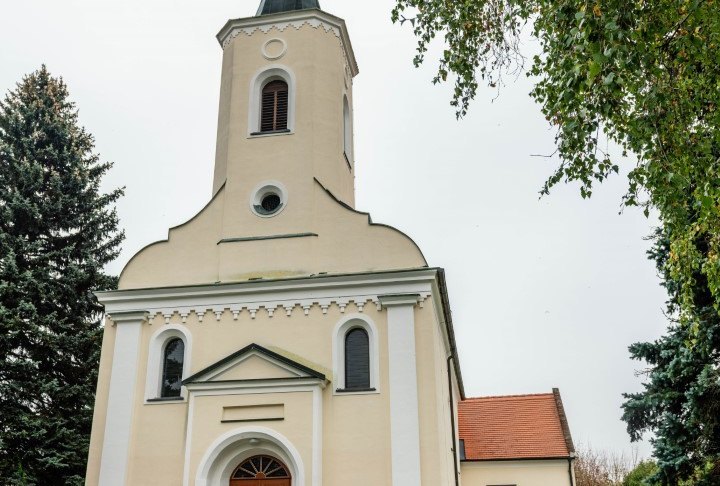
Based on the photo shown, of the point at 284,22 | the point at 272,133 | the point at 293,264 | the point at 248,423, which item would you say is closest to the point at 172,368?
the point at 248,423

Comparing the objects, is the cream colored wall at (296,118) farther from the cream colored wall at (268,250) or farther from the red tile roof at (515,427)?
the red tile roof at (515,427)

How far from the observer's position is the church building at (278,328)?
13.3m

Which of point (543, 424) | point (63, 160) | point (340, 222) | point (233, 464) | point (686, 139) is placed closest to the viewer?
point (686, 139)

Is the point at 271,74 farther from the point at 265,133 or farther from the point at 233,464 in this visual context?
the point at 233,464

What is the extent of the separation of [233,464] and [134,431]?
2133 mm

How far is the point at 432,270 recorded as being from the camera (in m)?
14.0

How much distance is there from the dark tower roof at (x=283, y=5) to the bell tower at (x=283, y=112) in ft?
0.14

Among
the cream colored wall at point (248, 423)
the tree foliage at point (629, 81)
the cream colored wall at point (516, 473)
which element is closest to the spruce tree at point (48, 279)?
the cream colored wall at point (248, 423)

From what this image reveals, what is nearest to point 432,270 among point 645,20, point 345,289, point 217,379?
point 345,289

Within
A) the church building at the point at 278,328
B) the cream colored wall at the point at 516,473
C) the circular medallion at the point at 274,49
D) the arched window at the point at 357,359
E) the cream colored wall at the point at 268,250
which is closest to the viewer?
the church building at the point at 278,328

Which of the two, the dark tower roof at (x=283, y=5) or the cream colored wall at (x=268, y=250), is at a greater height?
the dark tower roof at (x=283, y=5)

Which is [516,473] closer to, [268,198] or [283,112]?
[268,198]

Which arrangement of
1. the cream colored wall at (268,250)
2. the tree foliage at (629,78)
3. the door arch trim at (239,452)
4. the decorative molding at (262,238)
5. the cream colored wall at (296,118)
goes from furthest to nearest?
the cream colored wall at (296,118) → the decorative molding at (262,238) → the cream colored wall at (268,250) → the door arch trim at (239,452) → the tree foliage at (629,78)

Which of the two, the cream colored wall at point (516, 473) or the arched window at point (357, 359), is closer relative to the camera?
the arched window at point (357, 359)
